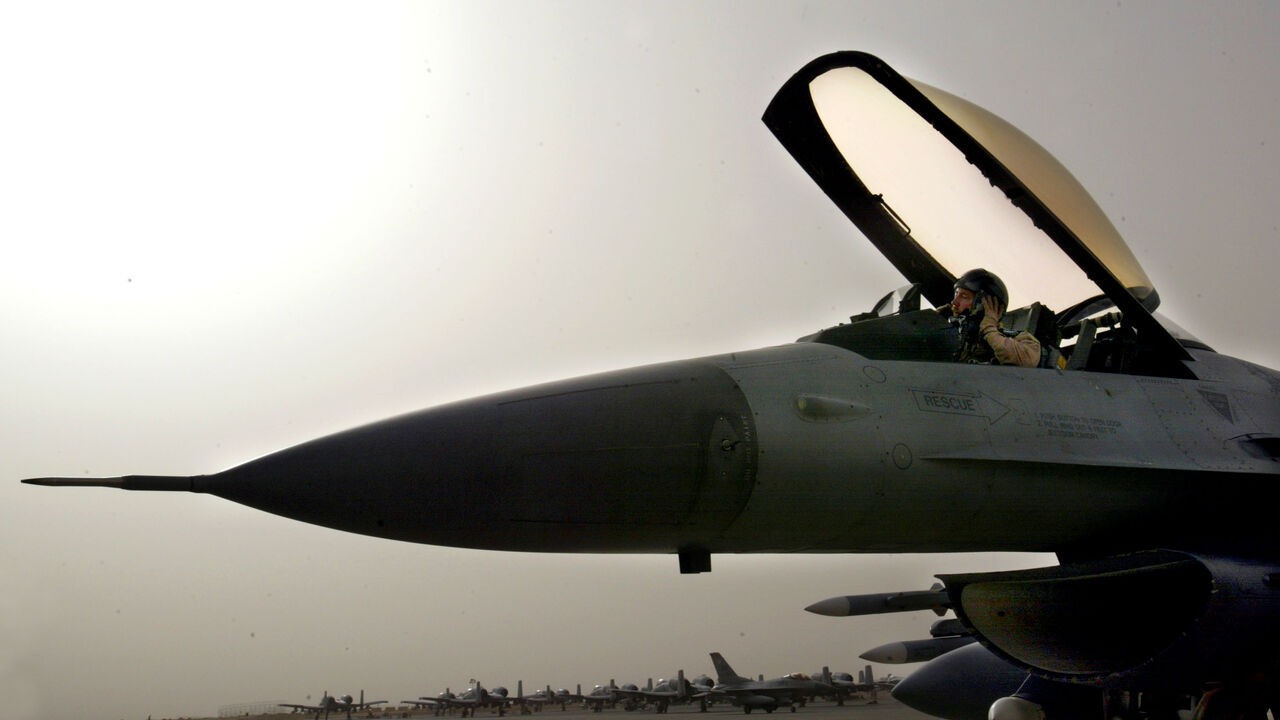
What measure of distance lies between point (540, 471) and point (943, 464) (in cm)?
165

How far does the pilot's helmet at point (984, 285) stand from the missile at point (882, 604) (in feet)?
22.6

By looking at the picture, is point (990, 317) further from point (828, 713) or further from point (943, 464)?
Result: point (828, 713)

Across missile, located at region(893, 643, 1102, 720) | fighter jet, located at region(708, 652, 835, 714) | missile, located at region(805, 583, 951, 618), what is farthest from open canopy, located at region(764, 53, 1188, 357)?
fighter jet, located at region(708, 652, 835, 714)

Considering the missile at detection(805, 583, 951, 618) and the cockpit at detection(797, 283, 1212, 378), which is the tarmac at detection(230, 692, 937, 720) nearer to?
the missile at detection(805, 583, 951, 618)

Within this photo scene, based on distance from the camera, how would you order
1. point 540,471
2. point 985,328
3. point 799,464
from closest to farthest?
point 540,471 < point 799,464 < point 985,328

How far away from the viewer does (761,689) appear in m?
33.1

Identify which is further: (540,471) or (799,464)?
(799,464)

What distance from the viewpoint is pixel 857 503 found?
374 cm

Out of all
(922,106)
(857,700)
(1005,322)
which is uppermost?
(922,106)

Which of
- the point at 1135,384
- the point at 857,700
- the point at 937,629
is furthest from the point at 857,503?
the point at 857,700

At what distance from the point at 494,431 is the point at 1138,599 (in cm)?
270

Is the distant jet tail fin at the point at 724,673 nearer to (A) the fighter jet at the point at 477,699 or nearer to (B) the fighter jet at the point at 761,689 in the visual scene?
(B) the fighter jet at the point at 761,689

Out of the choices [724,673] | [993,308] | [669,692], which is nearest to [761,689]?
[724,673]

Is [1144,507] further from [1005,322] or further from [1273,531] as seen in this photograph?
[1005,322]
